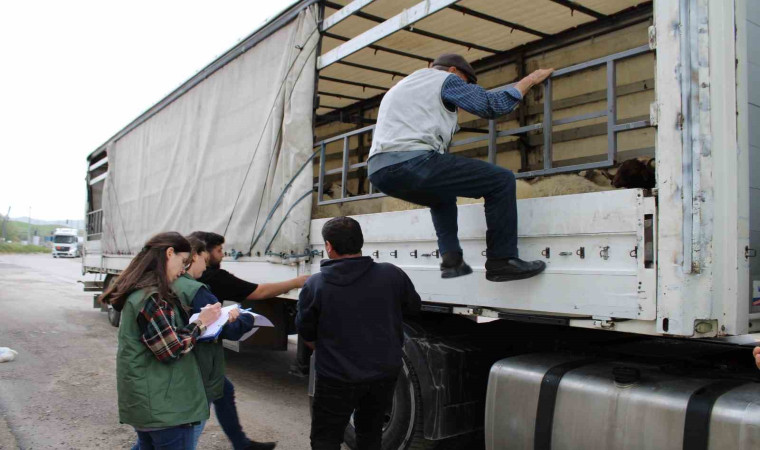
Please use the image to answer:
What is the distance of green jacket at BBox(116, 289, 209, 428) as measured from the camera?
267 cm

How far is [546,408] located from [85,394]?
4.59m

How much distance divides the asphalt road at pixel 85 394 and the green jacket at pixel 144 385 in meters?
2.10

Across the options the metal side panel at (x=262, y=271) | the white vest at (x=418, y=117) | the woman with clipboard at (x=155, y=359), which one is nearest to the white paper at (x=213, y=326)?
the woman with clipboard at (x=155, y=359)

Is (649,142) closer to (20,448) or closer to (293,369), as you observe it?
(293,369)

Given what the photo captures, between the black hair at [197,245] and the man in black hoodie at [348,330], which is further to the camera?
the black hair at [197,245]

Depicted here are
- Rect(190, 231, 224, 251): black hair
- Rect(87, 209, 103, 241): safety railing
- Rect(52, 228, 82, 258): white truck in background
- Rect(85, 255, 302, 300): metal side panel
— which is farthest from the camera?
Rect(52, 228, 82, 258): white truck in background

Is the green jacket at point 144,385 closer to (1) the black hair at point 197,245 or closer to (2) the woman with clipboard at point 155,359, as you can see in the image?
(2) the woman with clipboard at point 155,359

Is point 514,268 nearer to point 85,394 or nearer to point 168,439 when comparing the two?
point 168,439

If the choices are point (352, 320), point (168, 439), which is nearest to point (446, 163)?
point (352, 320)

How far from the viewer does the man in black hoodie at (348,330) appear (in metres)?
2.95

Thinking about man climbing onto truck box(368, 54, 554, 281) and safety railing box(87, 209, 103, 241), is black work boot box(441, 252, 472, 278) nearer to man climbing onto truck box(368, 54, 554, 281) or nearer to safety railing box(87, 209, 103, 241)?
man climbing onto truck box(368, 54, 554, 281)

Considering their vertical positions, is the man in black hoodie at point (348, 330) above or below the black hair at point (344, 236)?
below

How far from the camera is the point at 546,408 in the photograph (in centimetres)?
321

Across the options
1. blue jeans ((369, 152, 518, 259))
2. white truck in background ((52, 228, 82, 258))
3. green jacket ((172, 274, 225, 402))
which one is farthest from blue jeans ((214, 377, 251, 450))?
white truck in background ((52, 228, 82, 258))
